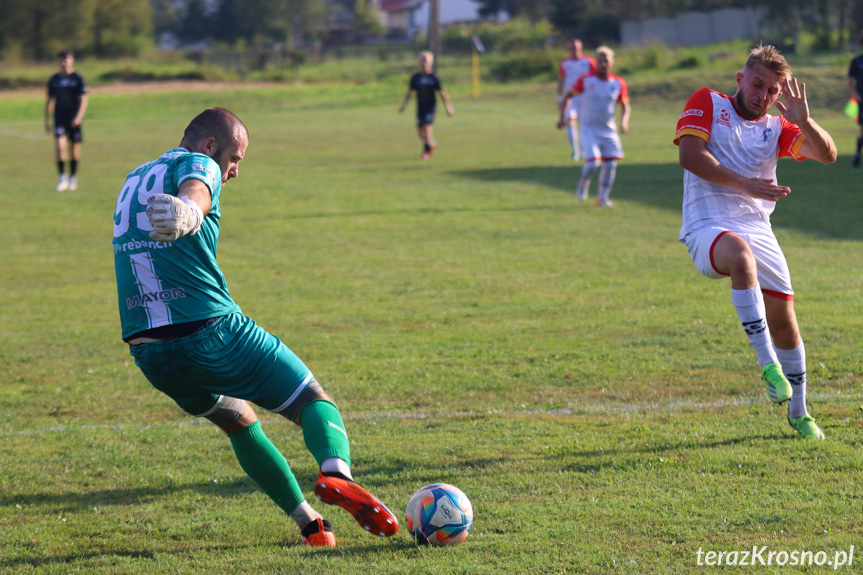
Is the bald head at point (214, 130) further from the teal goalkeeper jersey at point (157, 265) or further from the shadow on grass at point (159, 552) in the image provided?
the shadow on grass at point (159, 552)

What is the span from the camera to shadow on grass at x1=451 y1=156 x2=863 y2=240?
1248 cm

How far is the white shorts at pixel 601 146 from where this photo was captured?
1487 centimetres

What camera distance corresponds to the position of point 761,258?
5.02m

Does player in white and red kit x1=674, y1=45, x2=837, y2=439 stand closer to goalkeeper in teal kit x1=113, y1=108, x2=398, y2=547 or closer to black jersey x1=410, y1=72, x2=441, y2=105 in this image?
goalkeeper in teal kit x1=113, y1=108, x2=398, y2=547

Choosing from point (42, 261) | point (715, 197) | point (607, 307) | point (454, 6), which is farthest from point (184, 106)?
point (454, 6)

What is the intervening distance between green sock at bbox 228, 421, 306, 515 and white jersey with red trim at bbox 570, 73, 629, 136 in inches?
470

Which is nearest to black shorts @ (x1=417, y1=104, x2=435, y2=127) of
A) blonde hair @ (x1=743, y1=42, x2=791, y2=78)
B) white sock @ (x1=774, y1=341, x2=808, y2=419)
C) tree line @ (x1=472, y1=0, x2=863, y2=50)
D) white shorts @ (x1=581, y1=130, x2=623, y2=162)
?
white shorts @ (x1=581, y1=130, x2=623, y2=162)

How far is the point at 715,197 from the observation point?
5.21 m

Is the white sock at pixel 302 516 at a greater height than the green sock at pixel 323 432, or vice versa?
the green sock at pixel 323 432

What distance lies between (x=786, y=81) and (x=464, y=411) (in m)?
2.73

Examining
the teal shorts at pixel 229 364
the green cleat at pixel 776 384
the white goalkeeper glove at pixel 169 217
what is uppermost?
the white goalkeeper glove at pixel 169 217

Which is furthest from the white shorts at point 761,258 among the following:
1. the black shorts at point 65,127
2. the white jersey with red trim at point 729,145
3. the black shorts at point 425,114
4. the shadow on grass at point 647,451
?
the black shorts at point 425,114

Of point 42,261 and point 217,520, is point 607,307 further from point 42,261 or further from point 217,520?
point 42,261

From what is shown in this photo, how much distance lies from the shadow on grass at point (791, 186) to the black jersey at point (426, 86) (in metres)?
3.18
